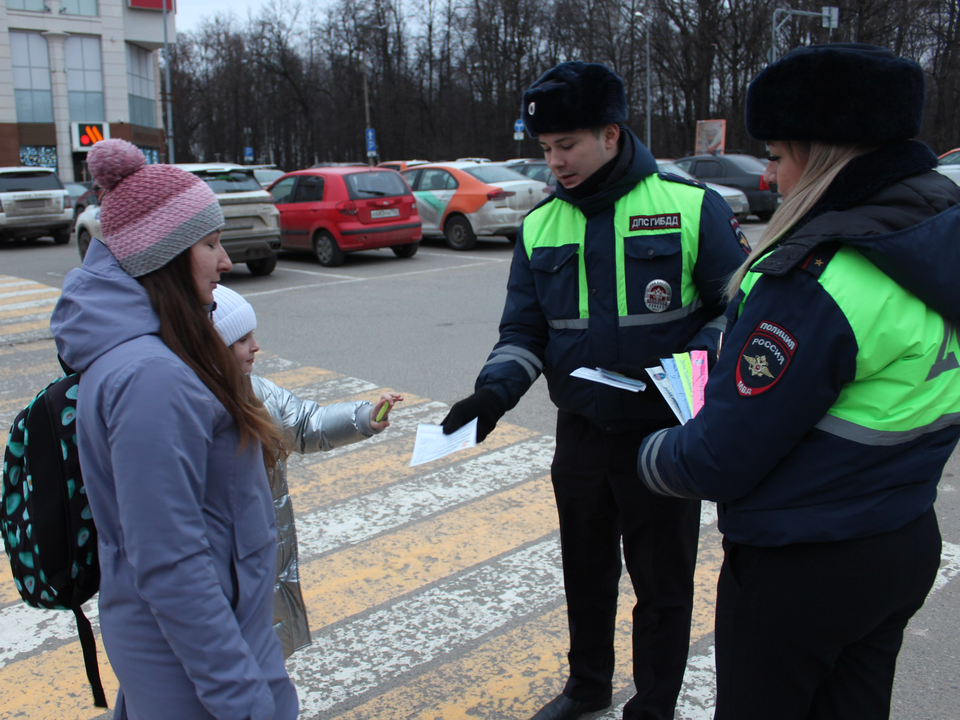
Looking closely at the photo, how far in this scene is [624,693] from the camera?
298cm

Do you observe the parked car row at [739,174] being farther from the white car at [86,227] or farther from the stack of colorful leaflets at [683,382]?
the stack of colorful leaflets at [683,382]

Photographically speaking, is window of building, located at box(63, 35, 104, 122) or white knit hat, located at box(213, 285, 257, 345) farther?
window of building, located at box(63, 35, 104, 122)

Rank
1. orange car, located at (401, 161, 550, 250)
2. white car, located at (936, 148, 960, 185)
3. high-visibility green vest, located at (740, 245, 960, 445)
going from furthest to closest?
1. white car, located at (936, 148, 960, 185)
2. orange car, located at (401, 161, 550, 250)
3. high-visibility green vest, located at (740, 245, 960, 445)

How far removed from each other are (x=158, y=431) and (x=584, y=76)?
1576 mm

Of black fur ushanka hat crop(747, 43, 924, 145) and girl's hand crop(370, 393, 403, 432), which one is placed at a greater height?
black fur ushanka hat crop(747, 43, 924, 145)

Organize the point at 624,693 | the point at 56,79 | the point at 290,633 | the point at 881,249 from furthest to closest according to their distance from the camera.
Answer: the point at 56,79, the point at 624,693, the point at 290,633, the point at 881,249

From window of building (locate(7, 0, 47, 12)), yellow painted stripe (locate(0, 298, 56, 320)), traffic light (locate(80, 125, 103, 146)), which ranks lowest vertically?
yellow painted stripe (locate(0, 298, 56, 320))

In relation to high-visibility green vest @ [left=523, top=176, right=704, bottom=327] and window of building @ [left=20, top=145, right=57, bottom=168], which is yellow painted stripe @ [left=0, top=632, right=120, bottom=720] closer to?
high-visibility green vest @ [left=523, top=176, right=704, bottom=327]

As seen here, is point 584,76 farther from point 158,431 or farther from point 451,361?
point 451,361

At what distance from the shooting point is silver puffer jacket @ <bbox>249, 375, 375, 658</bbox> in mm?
2393

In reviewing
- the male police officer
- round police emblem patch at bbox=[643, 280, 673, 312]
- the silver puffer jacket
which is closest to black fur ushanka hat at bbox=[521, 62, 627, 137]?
the male police officer

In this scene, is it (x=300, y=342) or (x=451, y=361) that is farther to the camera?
(x=300, y=342)

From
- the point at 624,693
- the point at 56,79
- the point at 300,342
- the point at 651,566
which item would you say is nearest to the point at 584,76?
the point at 651,566

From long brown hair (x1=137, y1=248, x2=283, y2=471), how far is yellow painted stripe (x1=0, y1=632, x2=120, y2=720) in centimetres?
173
